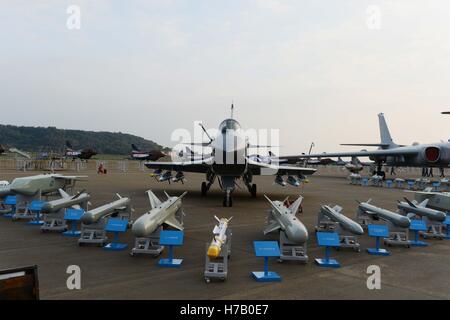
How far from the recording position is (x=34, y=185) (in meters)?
13.9

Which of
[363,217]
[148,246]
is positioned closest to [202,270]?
[148,246]

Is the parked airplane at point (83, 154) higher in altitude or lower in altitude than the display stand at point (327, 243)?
higher

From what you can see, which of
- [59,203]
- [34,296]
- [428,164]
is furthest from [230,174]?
[428,164]

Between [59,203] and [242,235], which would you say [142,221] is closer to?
[242,235]

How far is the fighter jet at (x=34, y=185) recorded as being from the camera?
13.4 meters

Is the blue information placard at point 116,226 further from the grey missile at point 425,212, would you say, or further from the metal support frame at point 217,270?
the grey missile at point 425,212

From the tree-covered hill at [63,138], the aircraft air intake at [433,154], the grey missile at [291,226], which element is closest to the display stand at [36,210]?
the grey missile at [291,226]

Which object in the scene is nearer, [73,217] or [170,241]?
[170,241]

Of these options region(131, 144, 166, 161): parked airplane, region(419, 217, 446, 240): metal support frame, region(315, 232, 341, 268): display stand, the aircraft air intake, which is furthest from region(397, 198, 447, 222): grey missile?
region(131, 144, 166, 161): parked airplane

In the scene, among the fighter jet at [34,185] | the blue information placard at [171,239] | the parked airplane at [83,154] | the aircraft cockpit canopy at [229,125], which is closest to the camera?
the blue information placard at [171,239]

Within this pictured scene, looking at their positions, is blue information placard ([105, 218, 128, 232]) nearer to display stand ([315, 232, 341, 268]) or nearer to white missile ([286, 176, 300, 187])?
display stand ([315, 232, 341, 268])

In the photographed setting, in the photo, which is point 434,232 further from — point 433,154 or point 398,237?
point 433,154
